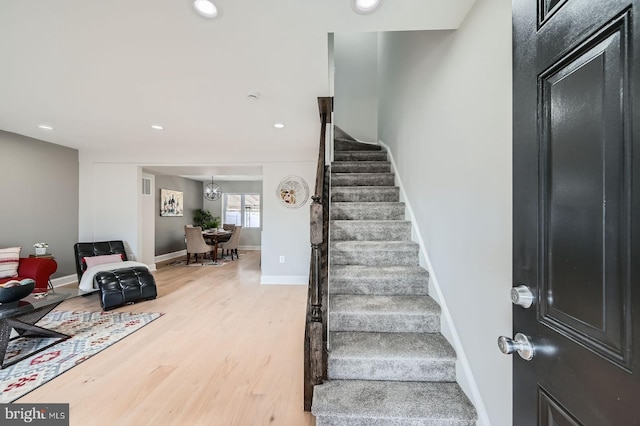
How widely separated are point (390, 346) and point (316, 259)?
2.50 feet

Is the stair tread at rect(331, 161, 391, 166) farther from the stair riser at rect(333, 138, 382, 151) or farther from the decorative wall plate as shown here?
the decorative wall plate

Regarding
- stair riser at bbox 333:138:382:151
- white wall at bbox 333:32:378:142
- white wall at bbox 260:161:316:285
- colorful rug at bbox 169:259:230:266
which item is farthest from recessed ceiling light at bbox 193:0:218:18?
colorful rug at bbox 169:259:230:266

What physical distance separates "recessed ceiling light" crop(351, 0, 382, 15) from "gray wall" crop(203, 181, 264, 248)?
8.02m

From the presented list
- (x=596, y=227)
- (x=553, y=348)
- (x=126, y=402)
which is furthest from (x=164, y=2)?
(x=126, y=402)

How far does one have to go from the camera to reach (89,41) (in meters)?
1.78

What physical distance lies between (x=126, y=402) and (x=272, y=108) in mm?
2757

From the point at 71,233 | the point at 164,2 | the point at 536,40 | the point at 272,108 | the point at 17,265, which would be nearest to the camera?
the point at 536,40

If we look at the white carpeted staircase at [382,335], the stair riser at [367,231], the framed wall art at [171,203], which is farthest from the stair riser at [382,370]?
the framed wall art at [171,203]

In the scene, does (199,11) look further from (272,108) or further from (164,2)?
(272,108)

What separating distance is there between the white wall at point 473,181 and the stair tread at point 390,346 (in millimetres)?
188

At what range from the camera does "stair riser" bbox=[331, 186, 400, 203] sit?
3.06m

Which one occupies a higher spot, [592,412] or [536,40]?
[536,40]

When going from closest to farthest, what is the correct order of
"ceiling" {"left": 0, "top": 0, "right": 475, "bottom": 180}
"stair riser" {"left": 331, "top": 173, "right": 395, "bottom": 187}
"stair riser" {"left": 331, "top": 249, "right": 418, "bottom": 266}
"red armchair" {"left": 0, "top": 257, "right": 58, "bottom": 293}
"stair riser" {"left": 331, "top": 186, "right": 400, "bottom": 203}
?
"ceiling" {"left": 0, "top": 0, "right": 475, "bottom": 180}
"stair riser" {"left": 331, "top": 249, "right": 418, "bottom": 266}
"stair riser" {"left": 331, "top": 186, "right": 400, "bottom": 203}
"stair riser" {"left": 331, "top": 173, "right": 395, "bottom": 187}
"red armchair" {"left": 0, "top": 257, "right": 58, "bottom": 293}

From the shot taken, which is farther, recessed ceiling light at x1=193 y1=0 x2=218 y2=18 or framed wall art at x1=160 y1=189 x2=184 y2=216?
framed wall art at x1=160 y1=189 x2=184 y2=216
